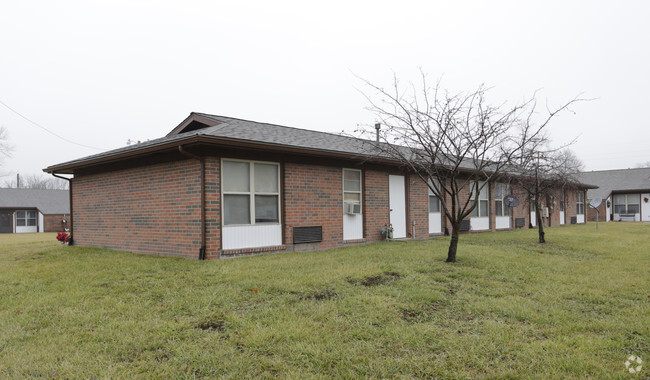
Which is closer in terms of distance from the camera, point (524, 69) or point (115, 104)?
point (524, 69)

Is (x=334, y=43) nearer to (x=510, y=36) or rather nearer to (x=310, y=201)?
(x=510, y=36)

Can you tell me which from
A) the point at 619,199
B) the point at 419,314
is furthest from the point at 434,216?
the point at 619,199

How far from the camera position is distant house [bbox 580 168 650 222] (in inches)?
1259

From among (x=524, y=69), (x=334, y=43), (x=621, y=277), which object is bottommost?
(x=621, y=277)

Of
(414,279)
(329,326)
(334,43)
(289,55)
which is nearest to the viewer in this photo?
(329,326)

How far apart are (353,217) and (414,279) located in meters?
4.99

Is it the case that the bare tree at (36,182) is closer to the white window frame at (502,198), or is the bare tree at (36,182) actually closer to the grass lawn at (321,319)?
the grass lawn at (321,319)

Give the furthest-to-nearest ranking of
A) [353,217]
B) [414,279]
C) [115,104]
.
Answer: [115,104]
[353,217]
[414,279]

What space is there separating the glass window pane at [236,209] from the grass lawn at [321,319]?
4.64 ft

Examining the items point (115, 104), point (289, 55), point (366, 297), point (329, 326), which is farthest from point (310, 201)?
point (115, 104)

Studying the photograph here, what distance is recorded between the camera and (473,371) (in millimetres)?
2939

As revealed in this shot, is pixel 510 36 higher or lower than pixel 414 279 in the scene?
higher

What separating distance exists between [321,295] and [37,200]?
38.3m

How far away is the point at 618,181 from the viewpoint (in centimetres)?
3453
